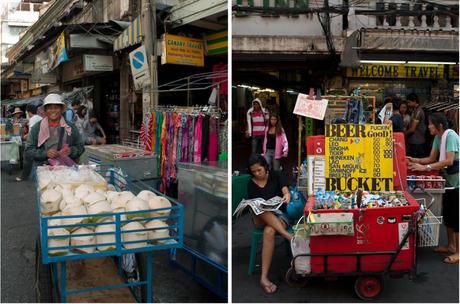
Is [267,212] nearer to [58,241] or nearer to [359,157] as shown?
[359,157]

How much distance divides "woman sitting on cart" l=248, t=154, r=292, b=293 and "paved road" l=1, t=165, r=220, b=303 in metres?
0.50

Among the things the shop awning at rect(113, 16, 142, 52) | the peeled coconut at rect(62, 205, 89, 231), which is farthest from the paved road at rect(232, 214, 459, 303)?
the shop awning at rect(113, 16, 142, 52)

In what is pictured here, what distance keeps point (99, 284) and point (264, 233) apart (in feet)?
4.33

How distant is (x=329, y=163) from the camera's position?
14.2ft

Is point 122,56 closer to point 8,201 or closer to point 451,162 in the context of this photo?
point 8,201

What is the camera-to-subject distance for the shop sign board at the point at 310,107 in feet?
17.5

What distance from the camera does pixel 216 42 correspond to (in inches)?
332

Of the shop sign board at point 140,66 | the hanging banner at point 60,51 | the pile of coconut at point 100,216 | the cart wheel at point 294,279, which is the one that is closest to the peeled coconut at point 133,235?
the pile of coconut at point 100,216

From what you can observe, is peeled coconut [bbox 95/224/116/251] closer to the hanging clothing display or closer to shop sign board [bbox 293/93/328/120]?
the hanging clothing display

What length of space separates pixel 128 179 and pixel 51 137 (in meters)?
1.04

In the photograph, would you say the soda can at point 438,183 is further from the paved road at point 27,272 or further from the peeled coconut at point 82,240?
→ the peeled coconut at point 82,240

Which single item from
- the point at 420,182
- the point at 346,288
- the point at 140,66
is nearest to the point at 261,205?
the point at 346,288

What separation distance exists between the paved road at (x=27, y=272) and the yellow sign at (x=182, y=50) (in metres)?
3.36

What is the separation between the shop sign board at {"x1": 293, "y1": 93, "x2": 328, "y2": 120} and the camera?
17.5 ft
